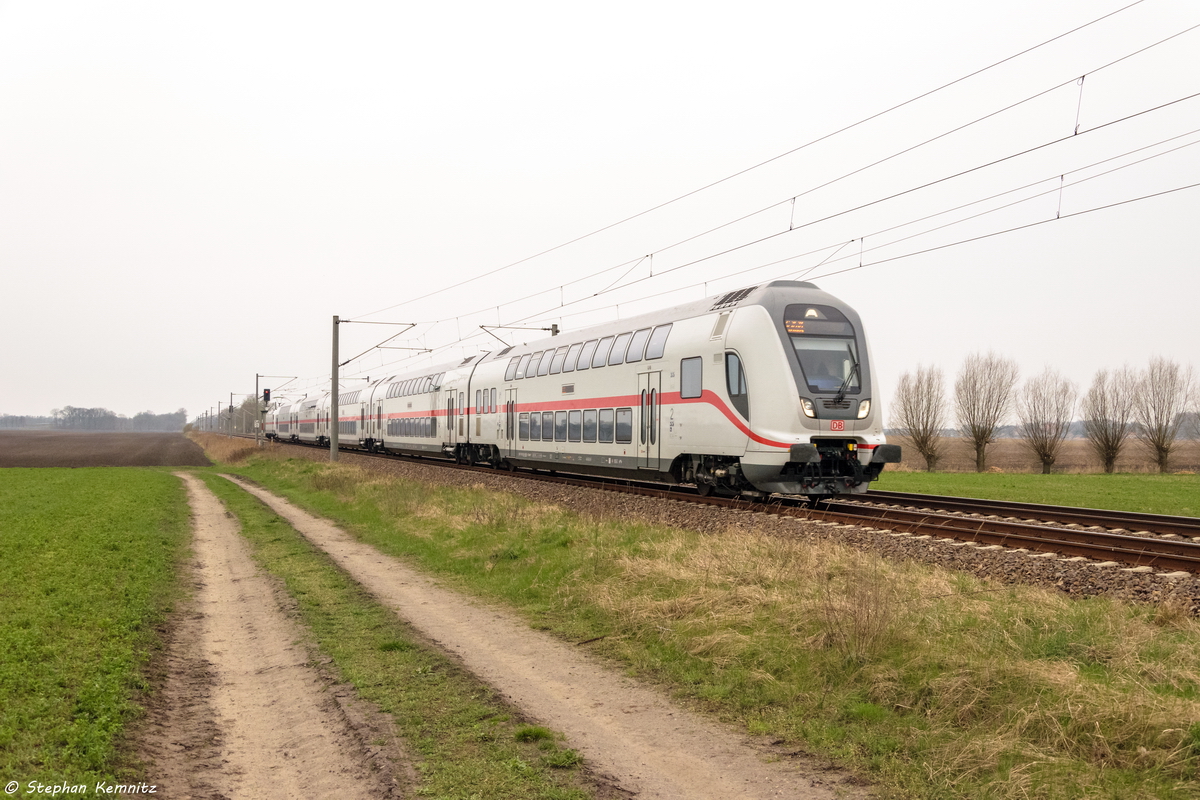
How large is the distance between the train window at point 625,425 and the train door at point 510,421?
8238 mm

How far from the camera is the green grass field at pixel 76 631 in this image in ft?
18.8

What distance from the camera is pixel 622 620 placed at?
31.1 feet

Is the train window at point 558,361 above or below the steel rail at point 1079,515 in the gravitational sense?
above

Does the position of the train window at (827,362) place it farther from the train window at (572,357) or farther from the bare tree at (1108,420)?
A: the bare tree at (1108,420)

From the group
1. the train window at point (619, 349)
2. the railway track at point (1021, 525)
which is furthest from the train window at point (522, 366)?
the railway track at point (1021, 525)

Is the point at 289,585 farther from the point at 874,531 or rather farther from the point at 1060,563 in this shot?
the point at 1060,563

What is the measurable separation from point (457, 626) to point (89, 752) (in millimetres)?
4642

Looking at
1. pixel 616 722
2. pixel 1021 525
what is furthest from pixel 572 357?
pixel 616 722

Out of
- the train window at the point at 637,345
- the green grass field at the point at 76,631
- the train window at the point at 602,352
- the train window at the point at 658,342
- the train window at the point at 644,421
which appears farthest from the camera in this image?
the train window at the point at 602,352

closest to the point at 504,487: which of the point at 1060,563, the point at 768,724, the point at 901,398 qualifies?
the point at 1060,563

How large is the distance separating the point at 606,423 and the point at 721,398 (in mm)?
5424

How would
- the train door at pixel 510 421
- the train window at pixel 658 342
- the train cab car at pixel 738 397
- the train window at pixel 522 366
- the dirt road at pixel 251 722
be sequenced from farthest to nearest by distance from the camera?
the train door at pixel 510 421 → the train window at pixel 522 366 → the train window at pixel 658 342 → the train cab car at pixel 738 397 → the dirt road at pixel 251 722

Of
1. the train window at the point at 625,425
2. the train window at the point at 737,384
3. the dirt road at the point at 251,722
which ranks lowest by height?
the dirt road at the point at 251,722

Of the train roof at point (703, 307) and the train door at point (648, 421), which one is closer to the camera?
the train roof at point (703, 307)
